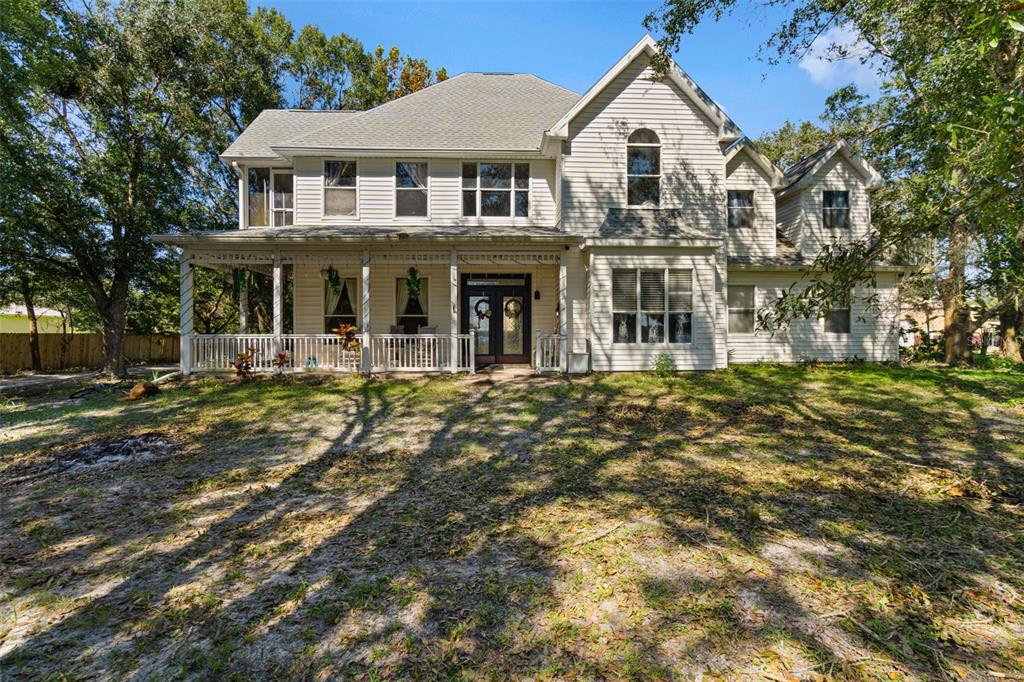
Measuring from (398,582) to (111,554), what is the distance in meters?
2.47

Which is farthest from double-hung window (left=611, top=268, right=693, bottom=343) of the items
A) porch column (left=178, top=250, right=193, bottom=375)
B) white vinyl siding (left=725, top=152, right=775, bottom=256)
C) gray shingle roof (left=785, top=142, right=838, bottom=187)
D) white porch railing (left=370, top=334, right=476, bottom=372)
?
porch column (left=178, top=250, right=193, bottom=375)

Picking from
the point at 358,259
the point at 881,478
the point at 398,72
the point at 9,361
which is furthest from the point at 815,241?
the point at 9,361

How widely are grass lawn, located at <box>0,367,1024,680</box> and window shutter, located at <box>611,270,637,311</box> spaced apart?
486 centimetres

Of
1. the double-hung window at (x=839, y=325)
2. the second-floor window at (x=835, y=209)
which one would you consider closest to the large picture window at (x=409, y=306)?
the double-hung window at (x=839, y=325)

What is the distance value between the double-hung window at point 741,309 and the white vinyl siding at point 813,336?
132 mm

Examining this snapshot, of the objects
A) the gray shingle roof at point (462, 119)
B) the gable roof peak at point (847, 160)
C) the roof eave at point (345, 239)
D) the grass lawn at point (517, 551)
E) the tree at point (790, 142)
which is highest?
the tree at point (790, 142)

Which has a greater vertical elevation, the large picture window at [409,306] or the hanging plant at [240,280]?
the hanging plant at [240,280]

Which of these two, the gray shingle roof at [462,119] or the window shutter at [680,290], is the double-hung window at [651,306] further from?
the gray shingle roof at [462,119]

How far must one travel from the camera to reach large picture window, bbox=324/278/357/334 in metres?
13.6

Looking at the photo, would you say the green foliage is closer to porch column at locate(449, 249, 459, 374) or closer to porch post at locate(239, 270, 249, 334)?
porch column at locate(449, 249, 459, 374)

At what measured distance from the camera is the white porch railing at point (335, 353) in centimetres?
1188

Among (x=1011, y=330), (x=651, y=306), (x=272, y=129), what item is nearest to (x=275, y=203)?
(x=272, y=129)

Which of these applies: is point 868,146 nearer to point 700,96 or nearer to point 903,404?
point 700,96

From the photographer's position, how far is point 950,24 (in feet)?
23.6
